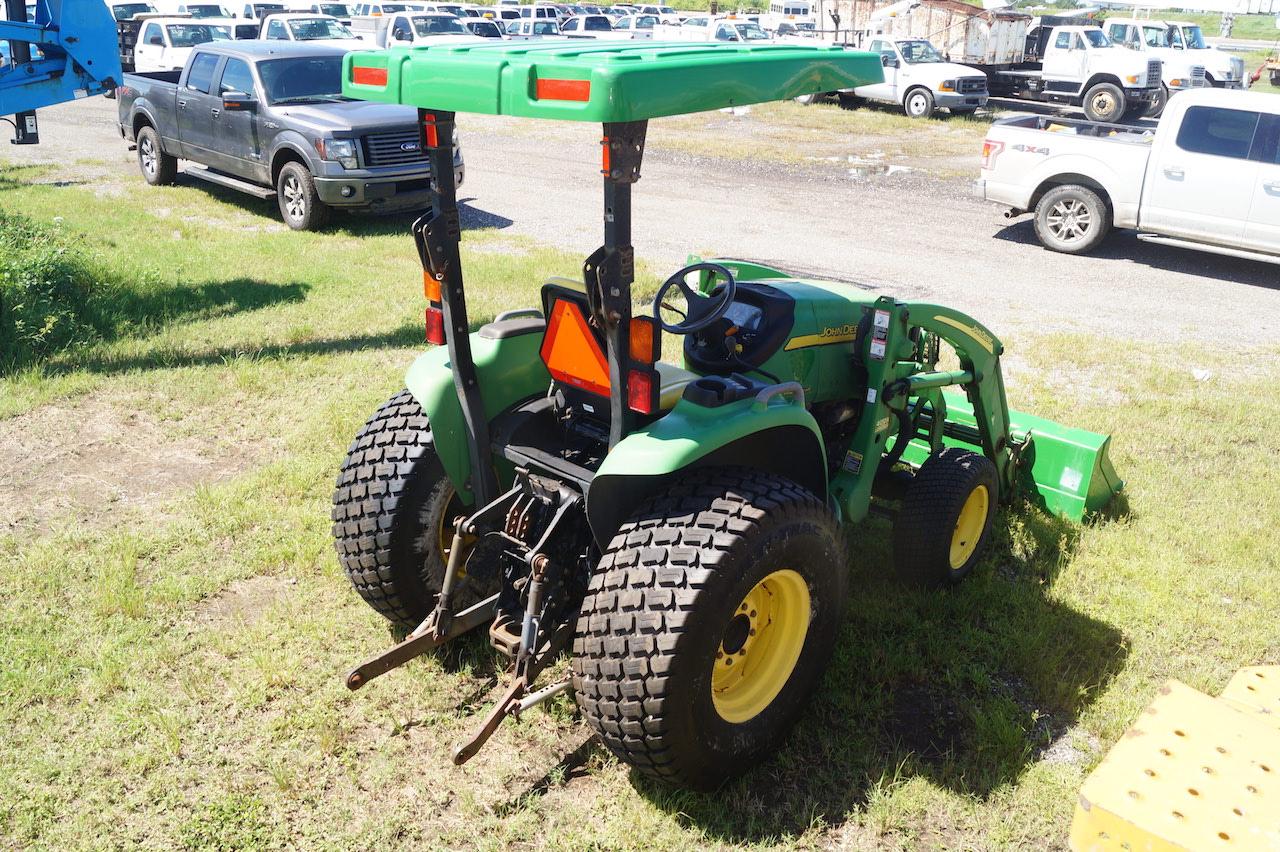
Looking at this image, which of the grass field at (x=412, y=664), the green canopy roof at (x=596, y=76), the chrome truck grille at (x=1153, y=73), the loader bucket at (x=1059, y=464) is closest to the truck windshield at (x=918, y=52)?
the chrome truck grille at (x=1153, y=73)

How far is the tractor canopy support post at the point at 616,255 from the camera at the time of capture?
2.86 m

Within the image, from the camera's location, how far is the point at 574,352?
342 cm

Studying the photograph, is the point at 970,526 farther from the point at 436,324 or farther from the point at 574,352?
the point at 436,324

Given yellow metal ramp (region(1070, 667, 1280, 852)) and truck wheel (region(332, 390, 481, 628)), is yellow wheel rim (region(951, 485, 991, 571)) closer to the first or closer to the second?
yellow metal ramp (region(1070, 667, 1280, 852))

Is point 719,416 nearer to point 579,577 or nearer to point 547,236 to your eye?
point 579,577

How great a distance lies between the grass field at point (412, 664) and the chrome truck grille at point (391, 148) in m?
4.66

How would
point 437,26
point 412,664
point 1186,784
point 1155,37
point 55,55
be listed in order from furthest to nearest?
point 1155,37, point 437,26, point 55,55, point 412,664, point 1186,784

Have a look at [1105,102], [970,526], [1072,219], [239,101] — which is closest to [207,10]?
[239,101]

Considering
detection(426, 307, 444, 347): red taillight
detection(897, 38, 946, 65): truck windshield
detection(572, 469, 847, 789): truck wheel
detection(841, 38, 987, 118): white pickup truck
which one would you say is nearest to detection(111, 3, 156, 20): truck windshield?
detection(841, 38, 987, 118): white pickup truck

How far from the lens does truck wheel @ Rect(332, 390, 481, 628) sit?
3771 mm

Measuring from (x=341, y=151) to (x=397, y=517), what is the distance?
8.38 meters

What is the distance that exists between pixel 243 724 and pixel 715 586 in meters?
1.94

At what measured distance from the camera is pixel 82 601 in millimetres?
4449

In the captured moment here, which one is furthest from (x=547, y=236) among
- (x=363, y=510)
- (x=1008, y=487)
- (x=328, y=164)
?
(x=363, y=510)
